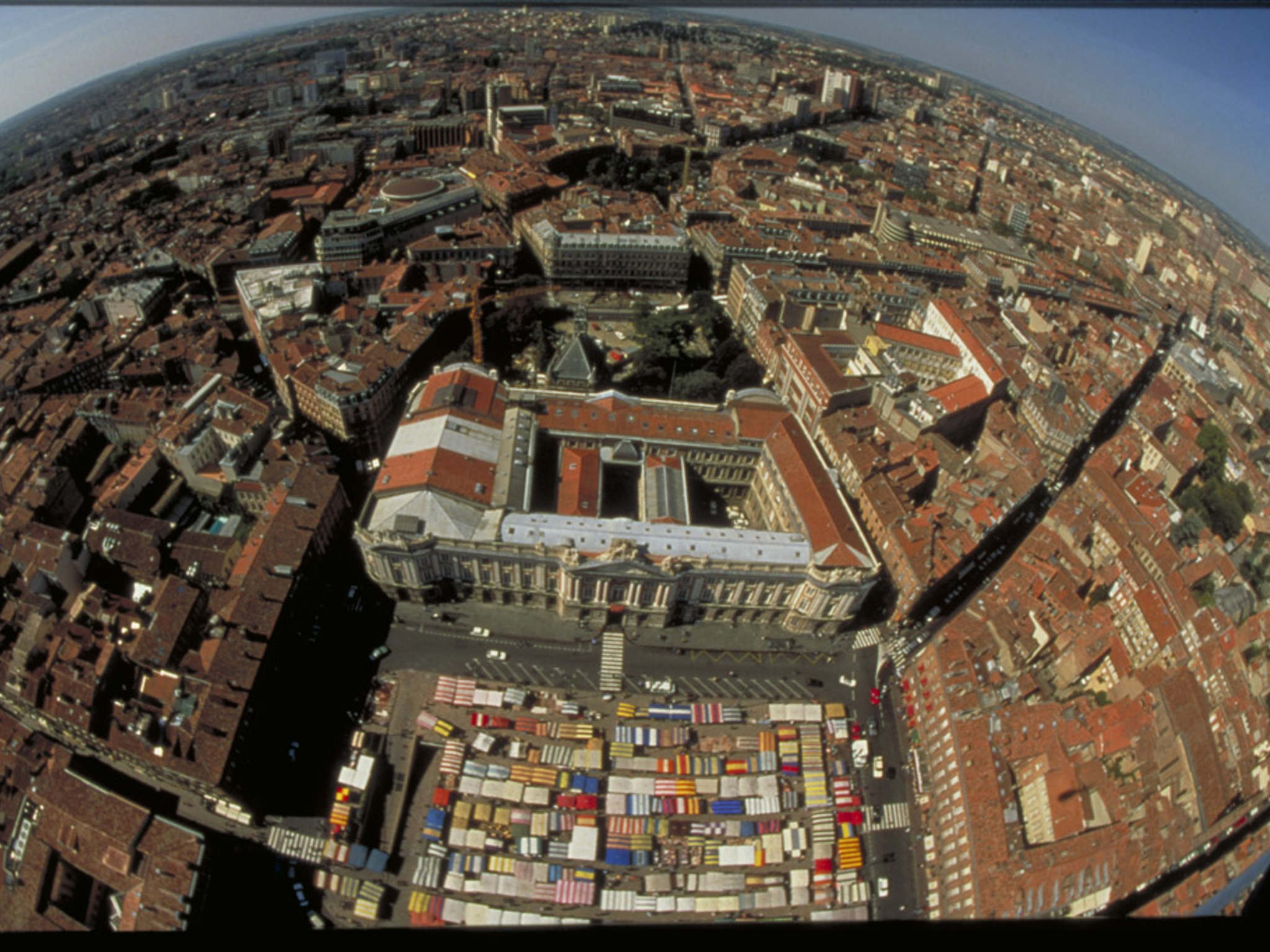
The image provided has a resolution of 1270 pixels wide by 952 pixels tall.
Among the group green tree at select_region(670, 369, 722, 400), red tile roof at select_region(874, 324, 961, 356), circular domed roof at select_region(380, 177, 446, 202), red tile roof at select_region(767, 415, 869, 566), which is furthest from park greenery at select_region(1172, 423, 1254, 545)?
circular domed roof at select_region(380, 177, 446, 202)

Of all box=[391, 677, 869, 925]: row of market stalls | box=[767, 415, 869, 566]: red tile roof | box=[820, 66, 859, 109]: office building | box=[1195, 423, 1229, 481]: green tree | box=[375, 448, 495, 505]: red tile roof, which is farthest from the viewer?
box=[820, 66, 859, 109]: office building

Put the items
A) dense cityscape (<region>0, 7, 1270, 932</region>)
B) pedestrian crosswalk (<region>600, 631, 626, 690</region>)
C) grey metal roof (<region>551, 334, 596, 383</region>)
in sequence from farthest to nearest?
1. grey metal roof (<region>551, 334, 596, 383</region>)
2. pedestrian crosswalk (<region>600, 631, 626, 690</region>)
3. dense cityscape (<region>0, 7, 1270, 932</region>)

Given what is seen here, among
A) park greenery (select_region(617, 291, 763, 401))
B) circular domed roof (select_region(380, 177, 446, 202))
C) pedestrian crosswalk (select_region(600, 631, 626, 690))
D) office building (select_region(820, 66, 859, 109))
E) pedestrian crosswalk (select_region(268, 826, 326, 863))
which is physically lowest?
pedestrian crosswalk (select_region(268, 826, 326, 863))

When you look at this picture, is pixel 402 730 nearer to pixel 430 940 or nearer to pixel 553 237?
→ pixel 430 940

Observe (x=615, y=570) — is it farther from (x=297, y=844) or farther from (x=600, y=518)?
(x=297, y=844)

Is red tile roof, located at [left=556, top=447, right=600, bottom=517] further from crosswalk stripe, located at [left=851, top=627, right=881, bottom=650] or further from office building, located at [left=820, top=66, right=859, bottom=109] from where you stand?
office building, located at [left=820, top=66, right=859, bottom=109]

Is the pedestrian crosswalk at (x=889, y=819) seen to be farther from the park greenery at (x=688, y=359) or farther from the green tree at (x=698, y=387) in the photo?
the green tree at (x=698, y=387)

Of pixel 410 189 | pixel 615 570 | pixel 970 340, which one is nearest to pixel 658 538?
pixel 615 570
